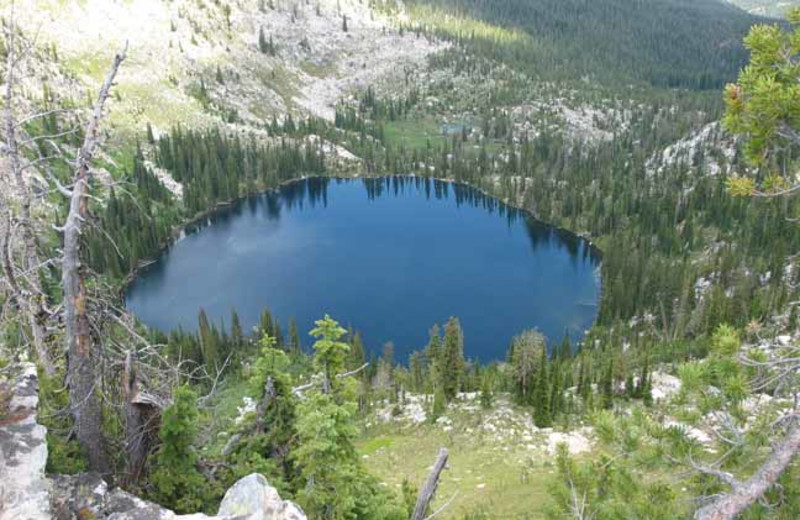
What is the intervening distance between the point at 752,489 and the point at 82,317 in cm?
1020

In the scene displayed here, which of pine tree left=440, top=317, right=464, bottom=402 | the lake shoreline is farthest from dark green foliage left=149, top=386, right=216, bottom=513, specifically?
the lake shoreline

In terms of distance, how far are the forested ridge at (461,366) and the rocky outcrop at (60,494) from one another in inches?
11.1

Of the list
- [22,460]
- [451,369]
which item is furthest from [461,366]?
[22,460]

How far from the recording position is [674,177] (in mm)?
131875

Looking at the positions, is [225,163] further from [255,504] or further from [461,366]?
[255,504]

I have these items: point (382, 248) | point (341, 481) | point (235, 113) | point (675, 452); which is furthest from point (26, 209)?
point (235, 113)

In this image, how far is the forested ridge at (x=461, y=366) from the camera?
30.7 ft

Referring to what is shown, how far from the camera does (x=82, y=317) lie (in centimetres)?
970

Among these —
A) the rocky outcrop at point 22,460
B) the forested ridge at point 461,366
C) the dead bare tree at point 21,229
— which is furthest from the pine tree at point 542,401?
the rocky outcrop at point 22,460

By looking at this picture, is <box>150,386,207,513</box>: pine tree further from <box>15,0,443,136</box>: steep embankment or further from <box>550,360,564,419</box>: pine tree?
<box>15,0,443,136</box>: steep embankment

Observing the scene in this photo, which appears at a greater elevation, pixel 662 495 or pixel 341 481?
pixel 662 495

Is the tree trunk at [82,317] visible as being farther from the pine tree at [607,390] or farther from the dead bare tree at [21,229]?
the pine tree at [607,390]

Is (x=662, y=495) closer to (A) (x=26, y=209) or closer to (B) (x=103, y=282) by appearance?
(B) (x=103, y=282)

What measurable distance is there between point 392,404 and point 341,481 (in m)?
38.4
